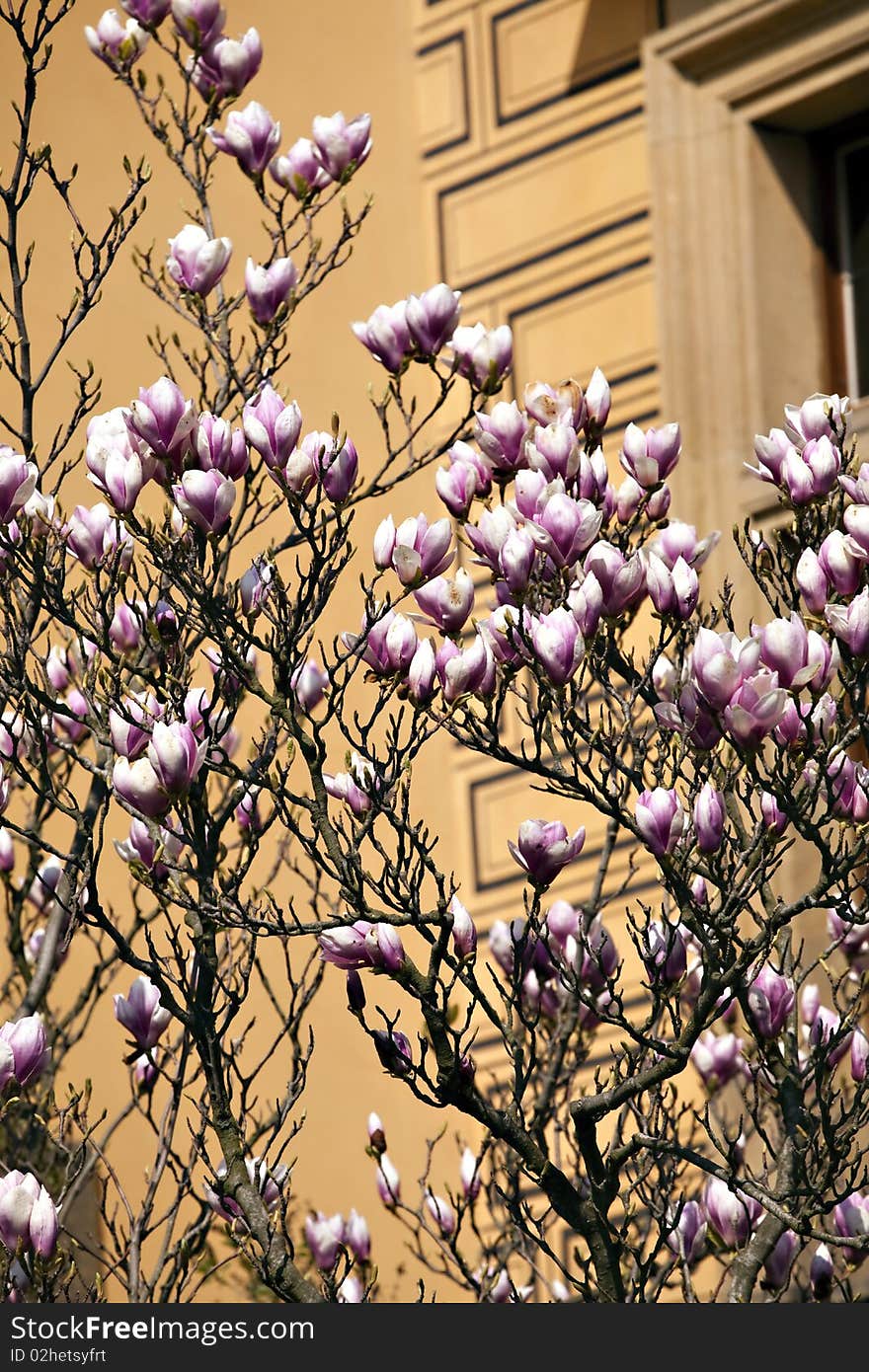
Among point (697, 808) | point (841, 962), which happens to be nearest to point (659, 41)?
point (841, 962)

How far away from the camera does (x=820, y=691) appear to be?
2949mm

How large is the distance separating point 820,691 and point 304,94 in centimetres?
505

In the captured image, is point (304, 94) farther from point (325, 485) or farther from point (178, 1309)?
point (178, 1309)

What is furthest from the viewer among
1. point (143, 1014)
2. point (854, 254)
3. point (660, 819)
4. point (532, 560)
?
point (854, 254)

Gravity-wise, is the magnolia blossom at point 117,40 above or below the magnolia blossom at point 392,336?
above

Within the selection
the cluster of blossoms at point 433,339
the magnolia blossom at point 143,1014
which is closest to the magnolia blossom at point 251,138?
the cluster of blossoms at point 433,339

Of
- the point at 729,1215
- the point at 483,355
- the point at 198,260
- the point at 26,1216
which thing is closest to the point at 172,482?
the point at 483,355

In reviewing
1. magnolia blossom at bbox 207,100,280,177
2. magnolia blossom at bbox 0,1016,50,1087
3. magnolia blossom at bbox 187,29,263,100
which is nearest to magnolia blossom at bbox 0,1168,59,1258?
magnolia blossom at bbox 0,1016,50,1087

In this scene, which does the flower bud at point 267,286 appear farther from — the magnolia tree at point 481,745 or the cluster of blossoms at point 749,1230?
the cluster of blossoms at point 749,1230

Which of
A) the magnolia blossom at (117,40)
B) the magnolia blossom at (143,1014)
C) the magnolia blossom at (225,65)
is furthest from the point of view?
the magnolia blossom at (117,40)

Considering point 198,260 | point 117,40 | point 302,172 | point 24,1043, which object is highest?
point 117,40

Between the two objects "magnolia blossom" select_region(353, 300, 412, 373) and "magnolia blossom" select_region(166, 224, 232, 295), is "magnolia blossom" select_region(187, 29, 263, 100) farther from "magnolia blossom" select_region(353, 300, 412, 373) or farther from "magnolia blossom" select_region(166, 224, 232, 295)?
"magnolia blossom" select_region(353, 300, 412, 373)

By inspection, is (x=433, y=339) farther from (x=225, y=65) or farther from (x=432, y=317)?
(x=225, y=65)

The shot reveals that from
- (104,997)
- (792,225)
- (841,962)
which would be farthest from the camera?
(104,997)
